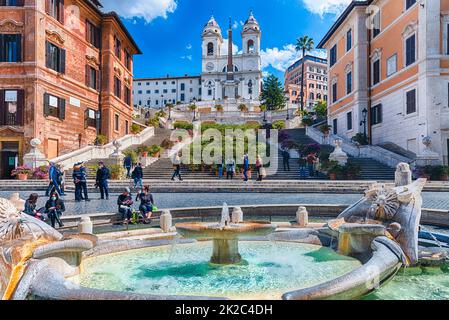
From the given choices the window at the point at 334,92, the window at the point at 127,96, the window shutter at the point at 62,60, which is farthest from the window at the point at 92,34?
the window at the point at 334,92

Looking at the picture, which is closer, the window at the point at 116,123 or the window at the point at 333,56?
the window at the point at 116,123

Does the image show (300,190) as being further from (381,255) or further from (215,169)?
(381,255)

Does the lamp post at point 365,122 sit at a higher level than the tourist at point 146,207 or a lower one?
higher

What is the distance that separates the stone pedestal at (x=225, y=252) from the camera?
588 centimetres

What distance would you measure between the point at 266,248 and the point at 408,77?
881 inches

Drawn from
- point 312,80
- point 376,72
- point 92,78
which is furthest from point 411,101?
point 312,80

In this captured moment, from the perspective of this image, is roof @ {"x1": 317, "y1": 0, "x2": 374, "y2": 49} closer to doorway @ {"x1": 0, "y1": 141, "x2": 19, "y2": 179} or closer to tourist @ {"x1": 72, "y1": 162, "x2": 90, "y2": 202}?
tourist @ {"x1": 72, "y1": 162, "x2": 90, "y2": 202}

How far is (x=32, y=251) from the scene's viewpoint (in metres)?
4.38

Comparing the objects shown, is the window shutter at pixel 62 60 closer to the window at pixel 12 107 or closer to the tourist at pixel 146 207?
the window at pixel 12 107

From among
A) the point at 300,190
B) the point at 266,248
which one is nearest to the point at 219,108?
the point at 300,190

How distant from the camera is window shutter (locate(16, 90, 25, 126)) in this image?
2459 cm

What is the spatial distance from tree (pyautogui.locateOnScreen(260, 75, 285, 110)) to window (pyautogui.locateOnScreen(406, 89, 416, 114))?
41.9 meters

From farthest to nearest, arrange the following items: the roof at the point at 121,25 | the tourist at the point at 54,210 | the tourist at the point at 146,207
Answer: the roof at the point at 121,25, the tourist at the point at 146,207, the tourist at the point at 54,210

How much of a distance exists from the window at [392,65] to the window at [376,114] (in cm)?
280
